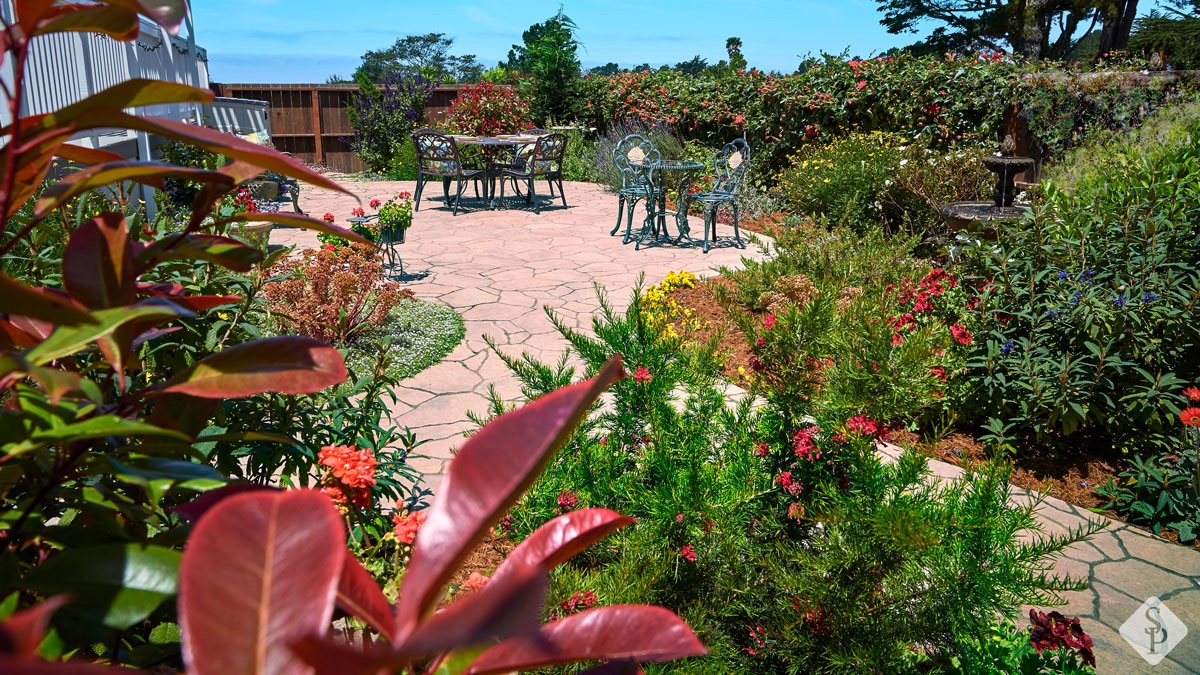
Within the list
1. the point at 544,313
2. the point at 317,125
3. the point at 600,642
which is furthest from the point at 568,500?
the point at 317,125

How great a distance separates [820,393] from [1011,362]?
1.76 metres

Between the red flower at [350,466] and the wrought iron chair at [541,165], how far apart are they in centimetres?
890

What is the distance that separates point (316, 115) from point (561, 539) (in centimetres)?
1713

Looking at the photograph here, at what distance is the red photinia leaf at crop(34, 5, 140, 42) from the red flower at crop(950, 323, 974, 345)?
3.40m

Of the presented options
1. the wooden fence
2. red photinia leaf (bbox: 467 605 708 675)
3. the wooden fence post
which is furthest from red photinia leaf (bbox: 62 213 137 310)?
Result: the wooden fence post

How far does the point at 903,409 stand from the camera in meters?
2.23

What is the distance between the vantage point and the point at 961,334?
3.36 meters

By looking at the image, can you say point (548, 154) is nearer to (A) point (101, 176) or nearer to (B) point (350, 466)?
(B) point (350, 466)

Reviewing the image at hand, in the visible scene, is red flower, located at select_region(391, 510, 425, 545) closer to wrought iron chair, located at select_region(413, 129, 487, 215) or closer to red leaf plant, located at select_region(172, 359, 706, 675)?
red leaf plant, located at select_region(172, 359, 706, 675)

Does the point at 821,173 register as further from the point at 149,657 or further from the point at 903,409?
the point at 149,657

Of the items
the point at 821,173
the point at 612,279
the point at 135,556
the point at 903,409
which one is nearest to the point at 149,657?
the point at 135,556

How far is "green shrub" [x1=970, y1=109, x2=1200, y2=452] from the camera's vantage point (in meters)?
3.20

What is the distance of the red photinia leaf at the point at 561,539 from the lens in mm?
587

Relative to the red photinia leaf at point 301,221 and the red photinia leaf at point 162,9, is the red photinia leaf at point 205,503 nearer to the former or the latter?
the red photinia leaf at point 301,221
